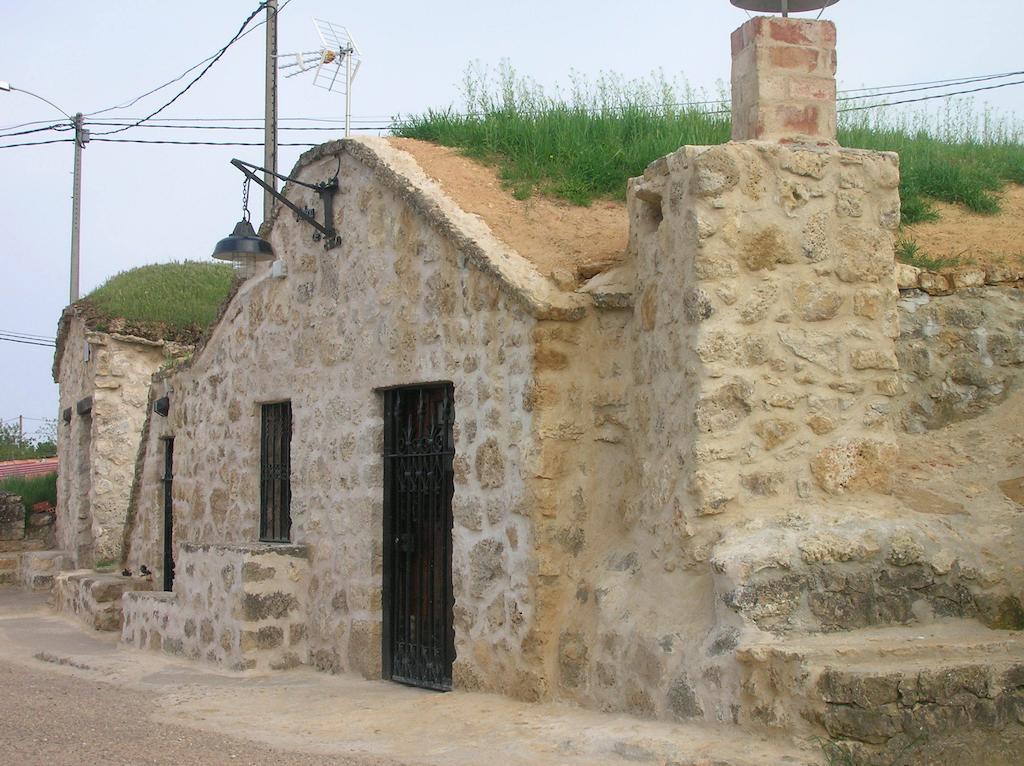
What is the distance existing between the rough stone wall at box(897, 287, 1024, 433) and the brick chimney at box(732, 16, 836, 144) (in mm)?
1256

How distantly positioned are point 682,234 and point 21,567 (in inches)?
511

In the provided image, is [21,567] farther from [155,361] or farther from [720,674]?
[720,674]

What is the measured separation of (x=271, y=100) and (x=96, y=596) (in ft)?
21.8

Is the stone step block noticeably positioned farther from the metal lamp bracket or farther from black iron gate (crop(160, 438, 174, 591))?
the metal lamp bracket

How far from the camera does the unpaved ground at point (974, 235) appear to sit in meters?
7.79

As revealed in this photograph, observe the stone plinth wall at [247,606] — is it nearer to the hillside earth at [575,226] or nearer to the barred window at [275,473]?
the barred window at [275,473]

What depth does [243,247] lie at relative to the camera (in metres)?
9.08

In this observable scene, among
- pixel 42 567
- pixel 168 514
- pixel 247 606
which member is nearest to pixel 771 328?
pixel 247 606

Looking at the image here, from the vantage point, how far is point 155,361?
15.6 metres

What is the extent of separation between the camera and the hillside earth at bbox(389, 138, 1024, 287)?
740cm

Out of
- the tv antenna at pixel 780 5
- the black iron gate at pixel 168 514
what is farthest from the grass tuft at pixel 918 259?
the black iron gate at pixel 168 514

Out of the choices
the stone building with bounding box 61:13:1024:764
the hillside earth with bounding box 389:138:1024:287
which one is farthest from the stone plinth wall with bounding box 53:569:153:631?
the hillside earth with bounding box 389:138:1024:287

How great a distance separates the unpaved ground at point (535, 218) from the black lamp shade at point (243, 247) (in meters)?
1.26

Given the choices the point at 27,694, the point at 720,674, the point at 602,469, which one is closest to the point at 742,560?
the point at 720,674
